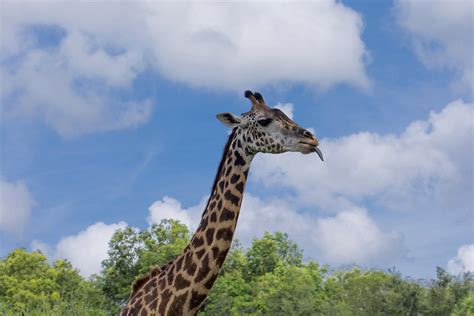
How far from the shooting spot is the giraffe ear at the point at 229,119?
22.8 ft

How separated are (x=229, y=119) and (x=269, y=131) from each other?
49cm

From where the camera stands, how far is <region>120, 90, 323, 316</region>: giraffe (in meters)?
6.67

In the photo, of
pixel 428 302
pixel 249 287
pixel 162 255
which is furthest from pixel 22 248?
pixel 428 302

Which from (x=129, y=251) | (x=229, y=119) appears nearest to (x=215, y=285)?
(x=129, y=251)

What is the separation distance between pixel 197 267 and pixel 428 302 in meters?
19.9

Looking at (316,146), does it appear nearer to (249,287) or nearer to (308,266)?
(249,287)

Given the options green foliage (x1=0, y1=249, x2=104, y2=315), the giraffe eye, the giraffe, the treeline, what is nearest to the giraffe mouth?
the giraffe

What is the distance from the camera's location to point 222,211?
6.74m

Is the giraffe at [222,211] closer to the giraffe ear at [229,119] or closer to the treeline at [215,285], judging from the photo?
the giraffe ear at [229,119]

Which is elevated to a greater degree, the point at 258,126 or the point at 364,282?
the point at 364,282

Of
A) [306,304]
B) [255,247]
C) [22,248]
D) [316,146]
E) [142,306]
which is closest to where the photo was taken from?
[316,146]

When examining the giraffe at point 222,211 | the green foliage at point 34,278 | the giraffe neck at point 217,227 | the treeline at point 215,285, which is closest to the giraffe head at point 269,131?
the giraffe at point 222,211

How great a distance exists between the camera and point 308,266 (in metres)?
44.6

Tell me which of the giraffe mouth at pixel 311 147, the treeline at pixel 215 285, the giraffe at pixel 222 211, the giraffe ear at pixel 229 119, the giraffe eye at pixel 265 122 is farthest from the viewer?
the treeline at pixel 215 285
